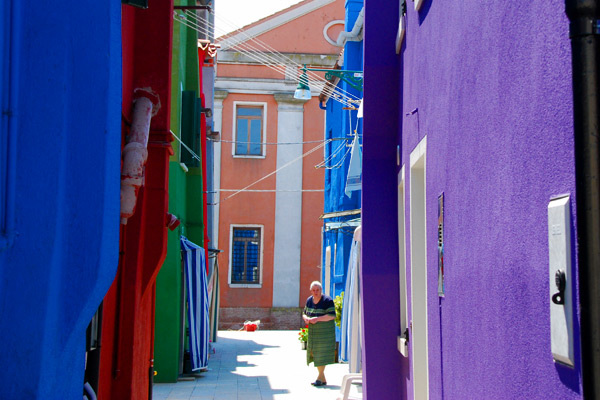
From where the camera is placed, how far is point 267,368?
1548 centimetres

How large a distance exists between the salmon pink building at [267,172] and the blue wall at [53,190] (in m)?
24.2

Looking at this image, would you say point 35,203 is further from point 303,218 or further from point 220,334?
point 303,218

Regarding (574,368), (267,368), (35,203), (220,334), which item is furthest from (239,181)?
(574,368)

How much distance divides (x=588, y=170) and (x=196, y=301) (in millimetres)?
13020

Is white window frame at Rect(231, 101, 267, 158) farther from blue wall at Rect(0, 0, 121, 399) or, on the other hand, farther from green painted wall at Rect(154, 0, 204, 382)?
blue wall at Rect(0, 0, 121, 399)

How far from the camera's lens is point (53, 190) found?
390cm

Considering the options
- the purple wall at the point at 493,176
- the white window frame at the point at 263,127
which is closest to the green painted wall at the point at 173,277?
the purple wall at the point at 493,176

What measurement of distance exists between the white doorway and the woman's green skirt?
6592 millimetres

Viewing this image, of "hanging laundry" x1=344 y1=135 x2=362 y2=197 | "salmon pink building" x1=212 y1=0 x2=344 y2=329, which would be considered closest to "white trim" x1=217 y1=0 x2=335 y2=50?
"salmon pink building" x1=212 y1=0 x2=344 y2=329

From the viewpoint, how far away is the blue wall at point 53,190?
3.66 meters

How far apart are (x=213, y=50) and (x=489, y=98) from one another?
16793 millimetres

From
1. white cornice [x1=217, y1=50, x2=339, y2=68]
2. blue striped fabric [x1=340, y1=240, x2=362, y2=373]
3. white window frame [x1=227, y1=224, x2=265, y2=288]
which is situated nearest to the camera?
blue striped fabric [x1=340, y1=240, x2=362, y2=373]

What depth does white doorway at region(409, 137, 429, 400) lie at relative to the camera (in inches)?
239

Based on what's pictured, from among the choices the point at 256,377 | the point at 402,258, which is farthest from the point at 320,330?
the point at 402,258
